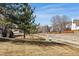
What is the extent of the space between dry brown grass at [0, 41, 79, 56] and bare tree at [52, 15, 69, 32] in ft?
0.66

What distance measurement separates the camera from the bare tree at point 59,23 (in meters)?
2.54

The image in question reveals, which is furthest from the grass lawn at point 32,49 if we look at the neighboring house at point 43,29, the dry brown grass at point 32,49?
the neighboring house at point 43,29

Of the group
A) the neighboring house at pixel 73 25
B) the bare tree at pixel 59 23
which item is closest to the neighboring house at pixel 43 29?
the bare tree at pixel 59 23

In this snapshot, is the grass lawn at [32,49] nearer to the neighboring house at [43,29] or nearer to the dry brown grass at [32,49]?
the dry brown grass at [32,49]

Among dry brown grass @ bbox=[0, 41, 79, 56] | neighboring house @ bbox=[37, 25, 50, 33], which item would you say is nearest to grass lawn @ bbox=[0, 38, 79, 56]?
dry brown grass @ bbox=[0, 41, 79, 56]

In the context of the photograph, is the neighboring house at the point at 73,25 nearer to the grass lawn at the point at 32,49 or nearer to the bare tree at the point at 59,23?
the bare tree at the point at 59,23

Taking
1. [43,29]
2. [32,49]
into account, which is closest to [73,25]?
[43,29]

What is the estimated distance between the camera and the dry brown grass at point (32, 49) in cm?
253

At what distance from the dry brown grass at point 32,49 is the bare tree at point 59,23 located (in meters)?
0.20

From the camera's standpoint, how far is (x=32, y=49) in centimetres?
254

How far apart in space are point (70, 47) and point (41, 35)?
35 cm

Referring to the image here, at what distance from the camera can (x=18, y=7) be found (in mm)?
2562

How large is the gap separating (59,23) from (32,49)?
417 mm

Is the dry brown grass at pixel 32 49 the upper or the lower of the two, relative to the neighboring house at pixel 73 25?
lower
